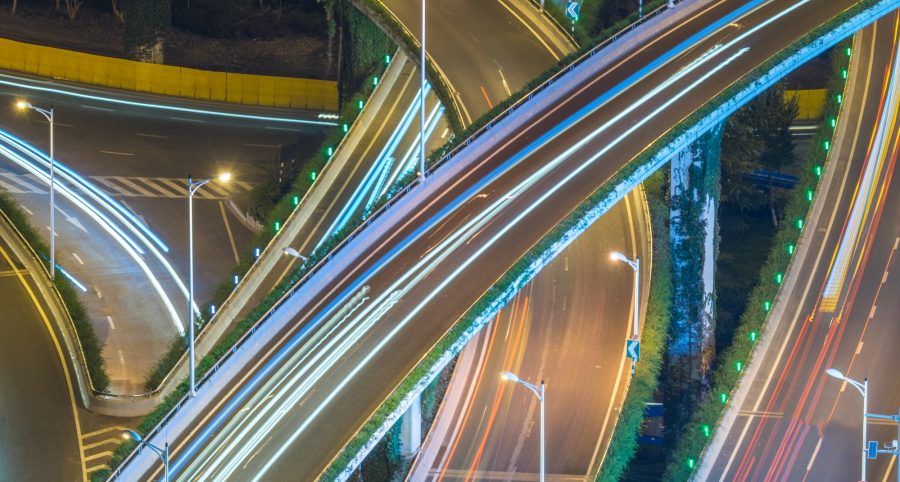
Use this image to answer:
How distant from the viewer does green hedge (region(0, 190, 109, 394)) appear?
244ft

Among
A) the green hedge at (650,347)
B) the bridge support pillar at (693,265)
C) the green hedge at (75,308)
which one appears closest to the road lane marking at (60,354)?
the green hedge at (75,308)

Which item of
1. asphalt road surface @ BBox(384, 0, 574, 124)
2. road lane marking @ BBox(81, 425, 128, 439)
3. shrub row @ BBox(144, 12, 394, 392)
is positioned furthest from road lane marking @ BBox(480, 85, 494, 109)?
road lane marking @ BBox(81, 425, 128, 439)

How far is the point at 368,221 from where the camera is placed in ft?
223

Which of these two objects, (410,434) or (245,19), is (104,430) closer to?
(410,434)

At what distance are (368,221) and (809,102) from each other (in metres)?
48.9

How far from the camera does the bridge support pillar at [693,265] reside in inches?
2997

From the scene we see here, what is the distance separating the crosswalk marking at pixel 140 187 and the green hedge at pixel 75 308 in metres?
4.50

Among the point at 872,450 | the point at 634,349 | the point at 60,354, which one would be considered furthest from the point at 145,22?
the point at 872,450

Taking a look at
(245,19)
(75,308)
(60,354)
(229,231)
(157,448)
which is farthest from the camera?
(245,19)

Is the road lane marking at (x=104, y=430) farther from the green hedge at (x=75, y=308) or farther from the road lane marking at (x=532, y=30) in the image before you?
the road lane marking at (x=532, y=30)

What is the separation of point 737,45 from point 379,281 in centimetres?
2559

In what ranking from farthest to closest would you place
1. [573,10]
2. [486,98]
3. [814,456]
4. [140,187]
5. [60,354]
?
[573,10] < [140,187] < [486,98] < [60,354] < [814,456]

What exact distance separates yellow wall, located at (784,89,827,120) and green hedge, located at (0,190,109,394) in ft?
162

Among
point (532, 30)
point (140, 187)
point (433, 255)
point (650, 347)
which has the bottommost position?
point (650, 347)
